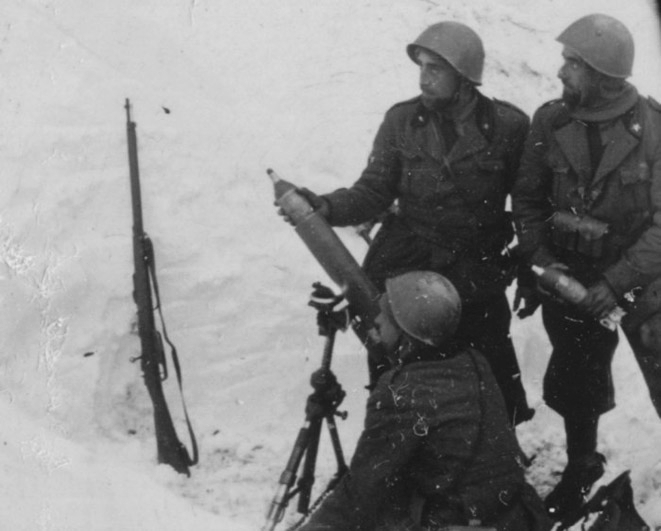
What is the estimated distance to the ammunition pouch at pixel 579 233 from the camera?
4051mm

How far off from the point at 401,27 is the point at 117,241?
2.54 metres

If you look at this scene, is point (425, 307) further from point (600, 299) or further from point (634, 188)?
point (634, 188)

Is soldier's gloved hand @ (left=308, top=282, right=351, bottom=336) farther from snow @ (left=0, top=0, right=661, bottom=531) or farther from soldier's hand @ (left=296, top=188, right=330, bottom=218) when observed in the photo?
snow @ (left=0, top=0, right=661, bottom=531)

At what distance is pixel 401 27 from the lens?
6449 millimetres

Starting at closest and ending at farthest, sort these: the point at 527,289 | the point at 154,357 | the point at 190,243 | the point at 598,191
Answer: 1. the point at 598,191
2. the point at 527,289
3. the point at 154,357
4. the point at 190,243

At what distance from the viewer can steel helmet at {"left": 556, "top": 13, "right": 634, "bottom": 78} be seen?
388cm

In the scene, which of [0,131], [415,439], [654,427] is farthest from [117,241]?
[654,427]

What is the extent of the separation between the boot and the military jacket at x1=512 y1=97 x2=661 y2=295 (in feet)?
2.97

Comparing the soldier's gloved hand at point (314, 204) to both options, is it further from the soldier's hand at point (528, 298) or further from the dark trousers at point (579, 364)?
the dark trousers at point (579, 364)

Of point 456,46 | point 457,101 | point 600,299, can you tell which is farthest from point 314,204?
point 600,299

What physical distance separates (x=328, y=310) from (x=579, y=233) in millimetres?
1144

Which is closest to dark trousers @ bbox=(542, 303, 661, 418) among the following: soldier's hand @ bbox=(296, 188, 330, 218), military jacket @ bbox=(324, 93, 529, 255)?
military jacket @ bbox=(324, 93, 529, 255)

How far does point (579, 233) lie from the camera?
409 centimetres

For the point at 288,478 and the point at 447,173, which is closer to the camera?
the point at 288,478
